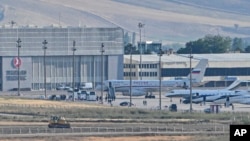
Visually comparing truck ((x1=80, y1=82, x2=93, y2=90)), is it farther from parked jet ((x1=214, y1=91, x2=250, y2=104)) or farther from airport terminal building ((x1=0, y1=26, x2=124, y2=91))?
parked jet ((x1=214, y1=91, x2=250, y2=104))

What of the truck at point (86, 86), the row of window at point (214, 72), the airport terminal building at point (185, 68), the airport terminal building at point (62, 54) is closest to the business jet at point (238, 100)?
the truck at point (86, 86)

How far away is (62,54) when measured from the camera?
15988 cm

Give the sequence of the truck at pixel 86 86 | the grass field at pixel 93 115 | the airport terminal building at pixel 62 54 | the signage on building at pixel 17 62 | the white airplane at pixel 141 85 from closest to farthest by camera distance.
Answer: the grass field at pixel 93 115
the white airplane at pixel 141 85
the signage on building at pixel 17 62
the truck at pixel 86 86
the airport terminal building at pixel 62 54

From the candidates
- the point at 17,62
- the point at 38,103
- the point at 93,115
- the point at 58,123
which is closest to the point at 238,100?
the point at 38,103

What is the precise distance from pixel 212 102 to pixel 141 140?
53.3 m

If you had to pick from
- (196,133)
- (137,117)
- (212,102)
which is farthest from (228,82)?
(196,133)

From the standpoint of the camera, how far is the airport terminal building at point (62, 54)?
158m

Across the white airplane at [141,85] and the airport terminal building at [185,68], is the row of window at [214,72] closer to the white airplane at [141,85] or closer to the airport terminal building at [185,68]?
the airport terminal building at [185,68]

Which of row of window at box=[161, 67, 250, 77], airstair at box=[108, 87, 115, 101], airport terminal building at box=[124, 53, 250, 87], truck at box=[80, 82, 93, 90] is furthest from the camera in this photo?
row of window at box=[161, 67, 250, 77]

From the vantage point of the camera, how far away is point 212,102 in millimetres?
124812

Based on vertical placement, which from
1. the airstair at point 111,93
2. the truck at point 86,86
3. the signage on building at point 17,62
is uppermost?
the signage on building at point 17,62

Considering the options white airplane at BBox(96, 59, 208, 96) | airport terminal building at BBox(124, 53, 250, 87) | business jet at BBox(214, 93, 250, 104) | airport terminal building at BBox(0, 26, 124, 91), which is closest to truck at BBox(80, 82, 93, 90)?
airport terminal building at BBox(0, 26, 124, 91)

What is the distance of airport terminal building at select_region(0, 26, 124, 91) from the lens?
518 feet

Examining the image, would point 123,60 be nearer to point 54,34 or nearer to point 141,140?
point 54,34
